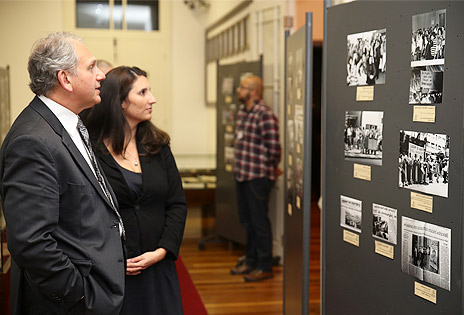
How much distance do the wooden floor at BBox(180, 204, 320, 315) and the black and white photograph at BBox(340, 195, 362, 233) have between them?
199 centimetres

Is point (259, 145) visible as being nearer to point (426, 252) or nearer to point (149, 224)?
point (149, 224)

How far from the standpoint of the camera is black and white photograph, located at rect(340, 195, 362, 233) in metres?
3.03

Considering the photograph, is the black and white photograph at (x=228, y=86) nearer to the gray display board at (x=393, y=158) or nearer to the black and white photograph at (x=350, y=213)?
the gray display board at (x=393, y=158)

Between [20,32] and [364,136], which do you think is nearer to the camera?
[364,136]

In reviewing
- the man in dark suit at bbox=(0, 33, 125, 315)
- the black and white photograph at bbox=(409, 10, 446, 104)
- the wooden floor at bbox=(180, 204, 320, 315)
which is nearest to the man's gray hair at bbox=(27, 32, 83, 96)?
the man in dark suit at bbox=(0, 33, 125, 315)

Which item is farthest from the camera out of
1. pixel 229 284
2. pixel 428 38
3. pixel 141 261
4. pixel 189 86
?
pixel 189 86

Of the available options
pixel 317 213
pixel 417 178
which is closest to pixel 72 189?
pixel 417 178

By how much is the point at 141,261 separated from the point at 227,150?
431 centimetres

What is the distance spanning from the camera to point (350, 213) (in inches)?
122

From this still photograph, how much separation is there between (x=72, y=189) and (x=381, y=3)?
162 centimetres

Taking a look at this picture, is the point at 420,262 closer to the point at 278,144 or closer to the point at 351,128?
the point at 351,128

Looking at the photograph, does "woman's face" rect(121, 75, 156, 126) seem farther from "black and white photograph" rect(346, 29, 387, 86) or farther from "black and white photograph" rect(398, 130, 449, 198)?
"black and white photograph" rect(398, 130, 449, 198)

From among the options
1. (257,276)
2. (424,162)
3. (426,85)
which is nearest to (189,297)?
(257,276)

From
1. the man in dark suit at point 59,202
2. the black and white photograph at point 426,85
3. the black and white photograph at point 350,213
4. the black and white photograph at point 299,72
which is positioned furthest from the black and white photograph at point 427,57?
the man in dark suit at point 59,202
